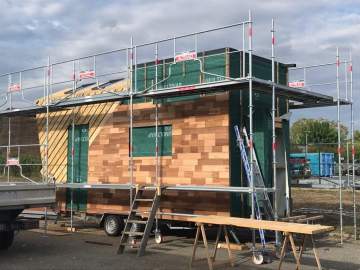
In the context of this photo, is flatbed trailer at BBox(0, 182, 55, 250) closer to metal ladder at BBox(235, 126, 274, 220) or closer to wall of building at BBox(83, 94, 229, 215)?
wall of building at BBox(83, 94, 229, 215)

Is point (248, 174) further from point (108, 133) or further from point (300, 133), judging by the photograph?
point (300, 133)

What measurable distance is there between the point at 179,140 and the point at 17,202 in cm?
396

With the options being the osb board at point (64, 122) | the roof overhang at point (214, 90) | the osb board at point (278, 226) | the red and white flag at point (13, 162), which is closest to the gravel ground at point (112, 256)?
the osb board at point (278, 226)

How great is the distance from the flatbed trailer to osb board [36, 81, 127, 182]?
3.48m

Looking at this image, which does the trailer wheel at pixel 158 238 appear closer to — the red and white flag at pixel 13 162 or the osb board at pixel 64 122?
the osb board at pixel 64 122

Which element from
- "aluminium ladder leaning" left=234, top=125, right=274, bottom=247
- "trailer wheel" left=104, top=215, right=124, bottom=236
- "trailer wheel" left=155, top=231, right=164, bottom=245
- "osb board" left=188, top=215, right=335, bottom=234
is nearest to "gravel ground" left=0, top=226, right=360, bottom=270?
"trailer wheel" left=155, top=231, right=164, bottom=245

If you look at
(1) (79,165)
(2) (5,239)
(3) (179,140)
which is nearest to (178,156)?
(3) (179,140)

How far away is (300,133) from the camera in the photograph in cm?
7225

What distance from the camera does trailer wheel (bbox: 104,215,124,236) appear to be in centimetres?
1349

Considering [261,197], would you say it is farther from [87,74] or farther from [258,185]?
[87,74]

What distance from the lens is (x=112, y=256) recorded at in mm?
10695

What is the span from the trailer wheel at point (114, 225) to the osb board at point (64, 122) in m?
2.21

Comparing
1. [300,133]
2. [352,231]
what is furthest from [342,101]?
[300,133]

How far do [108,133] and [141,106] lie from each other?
4.25 feet
